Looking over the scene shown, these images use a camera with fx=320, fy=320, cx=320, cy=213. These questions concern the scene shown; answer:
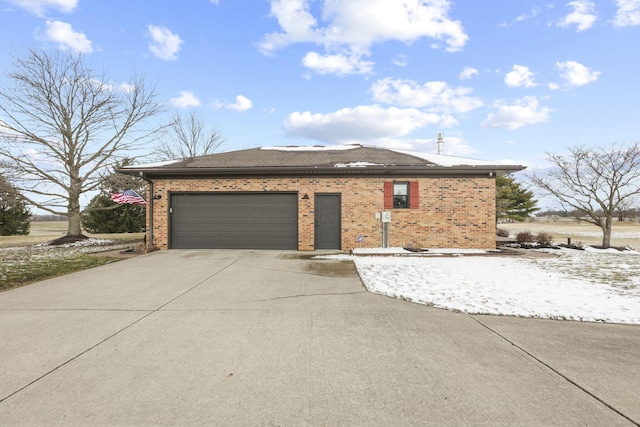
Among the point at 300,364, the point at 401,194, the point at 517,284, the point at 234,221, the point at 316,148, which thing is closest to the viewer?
the point at 300,364

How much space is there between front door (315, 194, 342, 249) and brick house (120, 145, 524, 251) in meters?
0.04

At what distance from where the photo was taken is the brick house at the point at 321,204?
11.7 m

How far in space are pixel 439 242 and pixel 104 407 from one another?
1111 centimetres

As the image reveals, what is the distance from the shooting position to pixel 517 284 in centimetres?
623

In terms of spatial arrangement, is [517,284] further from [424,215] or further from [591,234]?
[591,234]

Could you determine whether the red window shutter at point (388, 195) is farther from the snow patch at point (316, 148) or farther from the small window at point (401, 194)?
the snow patch at point (316, 148)

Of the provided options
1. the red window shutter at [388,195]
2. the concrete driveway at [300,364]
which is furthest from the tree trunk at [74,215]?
the red window shutter at [388,195]

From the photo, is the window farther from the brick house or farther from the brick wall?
the brick wall

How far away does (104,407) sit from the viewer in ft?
7.82

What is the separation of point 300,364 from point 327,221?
895 centimetres

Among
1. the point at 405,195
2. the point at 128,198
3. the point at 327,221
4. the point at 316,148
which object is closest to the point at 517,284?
the point at 405,195

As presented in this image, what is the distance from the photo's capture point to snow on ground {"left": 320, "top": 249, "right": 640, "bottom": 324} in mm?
4711

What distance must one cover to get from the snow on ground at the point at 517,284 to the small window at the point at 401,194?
276cm

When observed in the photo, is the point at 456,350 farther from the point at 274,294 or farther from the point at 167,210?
the point at 167,210
